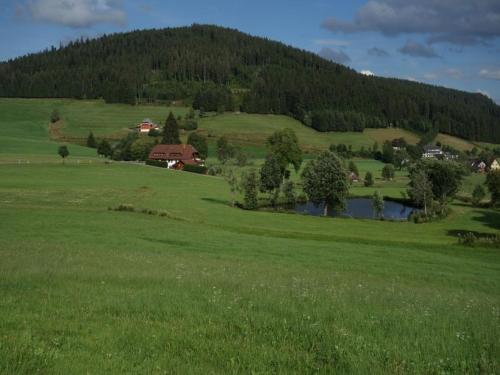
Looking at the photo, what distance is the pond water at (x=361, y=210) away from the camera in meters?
85.6

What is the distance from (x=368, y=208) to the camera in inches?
3706

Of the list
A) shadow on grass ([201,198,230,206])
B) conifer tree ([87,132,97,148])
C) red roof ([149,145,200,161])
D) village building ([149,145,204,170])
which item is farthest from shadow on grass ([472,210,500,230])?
conifer tree ([87,132,97,148])

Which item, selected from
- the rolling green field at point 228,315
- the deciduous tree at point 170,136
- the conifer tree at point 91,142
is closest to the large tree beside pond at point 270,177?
the rolling green field at point 228,315

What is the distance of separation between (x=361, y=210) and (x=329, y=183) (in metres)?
14.8

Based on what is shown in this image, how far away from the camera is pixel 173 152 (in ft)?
453

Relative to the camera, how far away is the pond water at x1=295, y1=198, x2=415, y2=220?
85.6 metres

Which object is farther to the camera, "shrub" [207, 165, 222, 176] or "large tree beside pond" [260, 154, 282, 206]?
"shrub" [207, 165, 222, 176]

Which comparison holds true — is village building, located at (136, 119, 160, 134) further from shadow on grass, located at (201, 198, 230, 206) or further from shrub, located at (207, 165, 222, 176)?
shadow on grass, located at (201, 198, 230, 206)

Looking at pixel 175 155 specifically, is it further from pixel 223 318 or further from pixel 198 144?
pixel 223 318

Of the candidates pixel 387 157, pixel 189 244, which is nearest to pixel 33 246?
pixel 189 244

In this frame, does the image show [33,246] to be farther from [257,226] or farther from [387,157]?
[387,157]

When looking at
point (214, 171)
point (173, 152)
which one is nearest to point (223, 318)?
point (214, 171)

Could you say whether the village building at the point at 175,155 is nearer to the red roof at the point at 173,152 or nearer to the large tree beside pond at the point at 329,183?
the red roof at the point at 173,152

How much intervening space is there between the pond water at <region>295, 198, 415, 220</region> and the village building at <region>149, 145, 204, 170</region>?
48.7 metres
